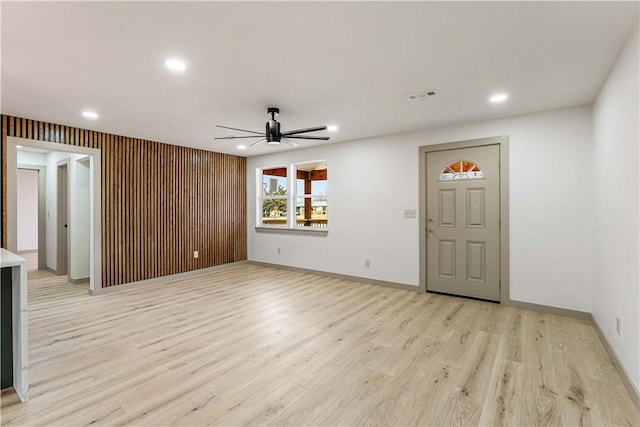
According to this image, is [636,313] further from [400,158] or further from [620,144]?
[400,158]

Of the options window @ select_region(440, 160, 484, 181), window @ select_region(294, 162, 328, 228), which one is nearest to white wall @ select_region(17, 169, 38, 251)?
window @ select_region(294, 162, 328, 228)

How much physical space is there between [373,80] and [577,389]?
295cm

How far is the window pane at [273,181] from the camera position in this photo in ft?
23.3

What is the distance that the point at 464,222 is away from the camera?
4449 mm

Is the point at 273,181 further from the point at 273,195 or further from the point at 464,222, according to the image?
the point at 464,222

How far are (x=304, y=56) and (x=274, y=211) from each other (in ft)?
16.1

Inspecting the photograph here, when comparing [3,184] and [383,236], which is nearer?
[3,184]

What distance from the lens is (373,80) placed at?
296cm

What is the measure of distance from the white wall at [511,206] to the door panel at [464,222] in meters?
0.20

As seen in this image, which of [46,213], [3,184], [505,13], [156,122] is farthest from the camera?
[46,213]

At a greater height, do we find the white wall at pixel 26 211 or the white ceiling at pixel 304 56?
the white ceiling at pixel 304 56

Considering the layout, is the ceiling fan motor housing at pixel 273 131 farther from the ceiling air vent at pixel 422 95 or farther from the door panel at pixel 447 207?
the door panel at pixel 447 207

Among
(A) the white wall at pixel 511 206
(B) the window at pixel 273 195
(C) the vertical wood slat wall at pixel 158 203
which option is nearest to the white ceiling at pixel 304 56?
(A) the white wall at pixel 511 206

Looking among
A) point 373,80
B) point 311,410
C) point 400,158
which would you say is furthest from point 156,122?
point 311,410
